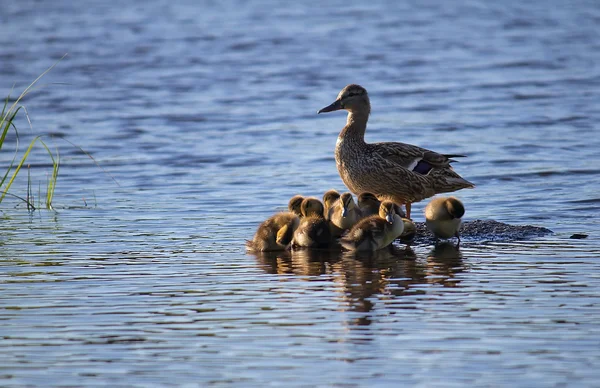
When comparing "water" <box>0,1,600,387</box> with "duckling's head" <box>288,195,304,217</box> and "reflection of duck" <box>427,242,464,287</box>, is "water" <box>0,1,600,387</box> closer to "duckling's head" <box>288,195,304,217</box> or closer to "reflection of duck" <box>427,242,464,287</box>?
"reflection of duck" <box>427,242,464,287</box>

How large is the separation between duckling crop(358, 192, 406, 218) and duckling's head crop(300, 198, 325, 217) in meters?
0.33

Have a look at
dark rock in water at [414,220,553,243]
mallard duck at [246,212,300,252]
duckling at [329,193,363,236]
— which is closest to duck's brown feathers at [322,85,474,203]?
dark rock in water at [414,220,553,243]

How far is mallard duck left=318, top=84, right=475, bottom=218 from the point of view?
9.37 m

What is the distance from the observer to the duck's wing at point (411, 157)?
945cm

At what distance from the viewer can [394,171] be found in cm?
934

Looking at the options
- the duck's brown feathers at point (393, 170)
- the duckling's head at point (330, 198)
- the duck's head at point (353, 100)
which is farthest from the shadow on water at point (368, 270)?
the duck's head at point (353, 100)

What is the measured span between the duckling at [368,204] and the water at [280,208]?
2.06ft

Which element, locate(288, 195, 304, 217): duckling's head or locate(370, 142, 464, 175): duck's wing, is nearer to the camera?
locate(288, 195, 304, 217): duckling's head

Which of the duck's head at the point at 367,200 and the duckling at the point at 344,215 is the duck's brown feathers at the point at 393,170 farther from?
the duckling at the point at 344,215

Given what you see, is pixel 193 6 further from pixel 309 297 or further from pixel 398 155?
pixel 309 297

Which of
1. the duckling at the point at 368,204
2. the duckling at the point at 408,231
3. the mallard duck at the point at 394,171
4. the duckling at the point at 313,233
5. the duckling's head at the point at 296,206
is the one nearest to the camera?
the duckling at the point at 313,233

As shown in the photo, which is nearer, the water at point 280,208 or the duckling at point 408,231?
the water at point 280,208

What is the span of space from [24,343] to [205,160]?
25.3 feet

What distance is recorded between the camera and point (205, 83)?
2019cm
